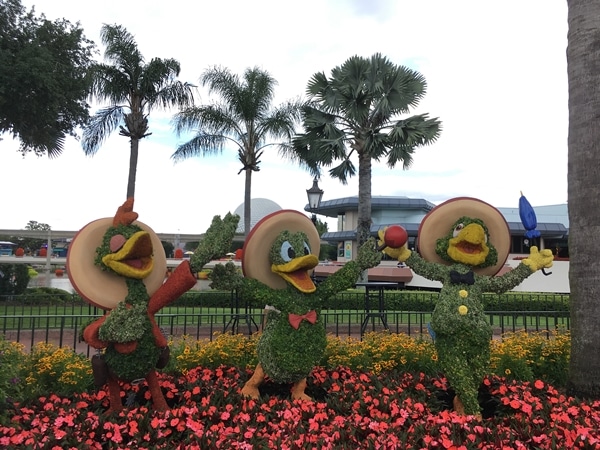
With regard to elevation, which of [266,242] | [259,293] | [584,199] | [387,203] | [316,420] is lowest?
[316,420]

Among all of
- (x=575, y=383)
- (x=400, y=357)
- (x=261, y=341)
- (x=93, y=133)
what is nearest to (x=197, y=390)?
(x=261, y=341)

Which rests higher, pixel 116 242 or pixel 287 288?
pixel 116 242

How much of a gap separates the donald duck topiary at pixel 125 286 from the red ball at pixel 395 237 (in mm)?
1433

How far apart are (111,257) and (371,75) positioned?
12853 mm

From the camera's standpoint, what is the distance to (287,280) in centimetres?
465

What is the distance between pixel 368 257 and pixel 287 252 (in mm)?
790

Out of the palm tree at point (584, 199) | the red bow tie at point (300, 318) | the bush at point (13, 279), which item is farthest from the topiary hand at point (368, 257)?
the bush at point (13, 279)

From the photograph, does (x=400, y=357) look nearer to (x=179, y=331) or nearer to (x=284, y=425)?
(x=284, y=425)

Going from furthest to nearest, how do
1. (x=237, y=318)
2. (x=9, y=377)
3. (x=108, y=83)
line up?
(x=108, y=83)
(x=237, y=318)
(x=9, y=377)

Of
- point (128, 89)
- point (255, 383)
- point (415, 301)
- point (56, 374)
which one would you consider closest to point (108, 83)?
point (128, 89)

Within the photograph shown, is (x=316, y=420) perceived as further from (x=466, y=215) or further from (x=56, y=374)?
(x=56, y=374)

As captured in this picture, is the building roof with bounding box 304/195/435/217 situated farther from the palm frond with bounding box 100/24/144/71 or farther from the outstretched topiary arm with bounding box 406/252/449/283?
the outstretched topiary arm with bounding box 406/252/449/283

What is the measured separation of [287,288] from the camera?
4727mm

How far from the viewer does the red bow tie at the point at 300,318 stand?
14.7 feet
